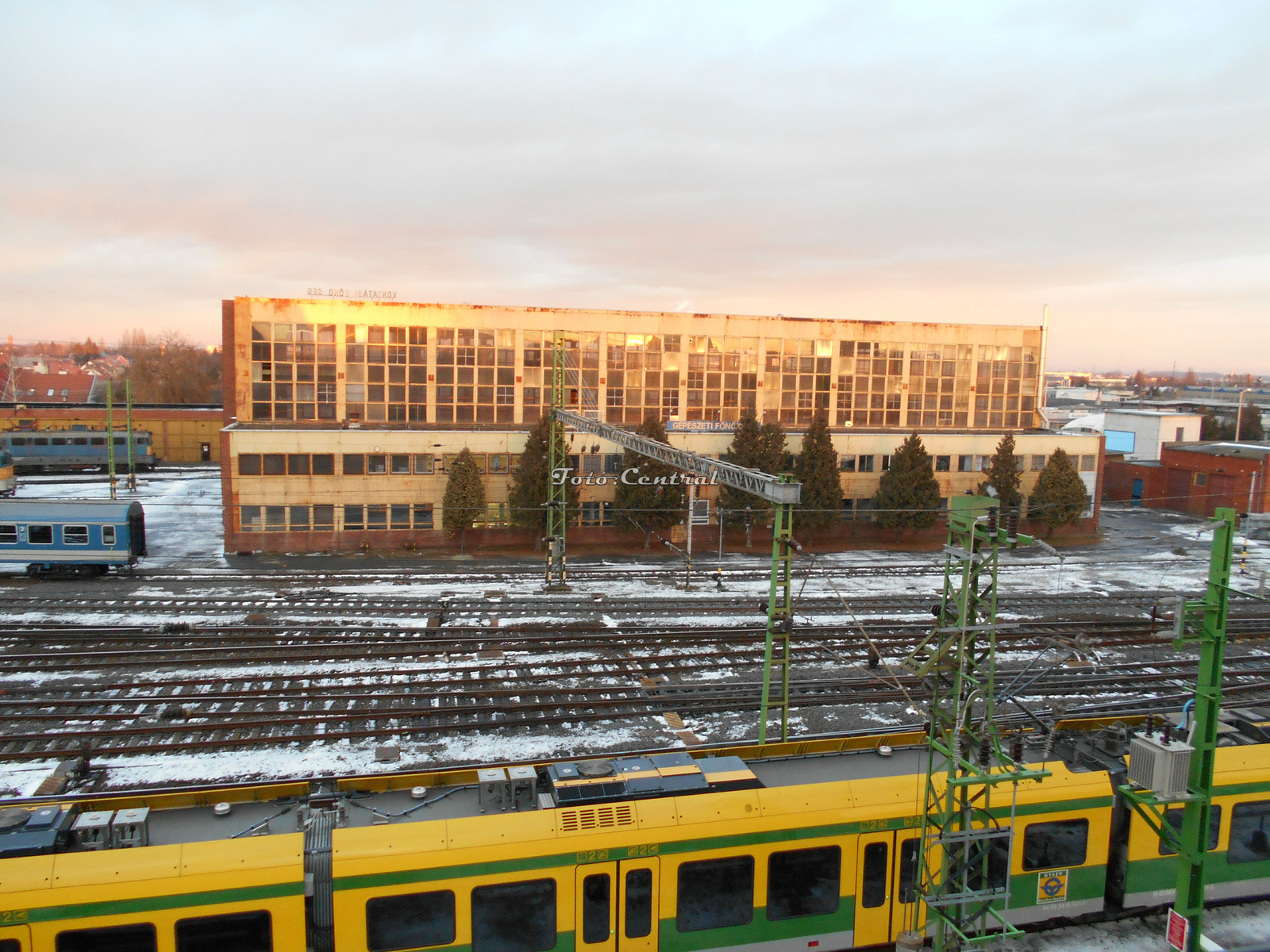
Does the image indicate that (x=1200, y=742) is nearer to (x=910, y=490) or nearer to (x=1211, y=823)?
(x=1211, y=823)

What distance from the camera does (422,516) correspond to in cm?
4022

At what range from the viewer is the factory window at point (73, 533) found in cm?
3259

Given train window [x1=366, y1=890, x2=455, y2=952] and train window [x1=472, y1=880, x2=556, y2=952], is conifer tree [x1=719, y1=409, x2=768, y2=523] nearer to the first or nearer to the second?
train window [x1=472, y1=880, x2=556, y2=952]

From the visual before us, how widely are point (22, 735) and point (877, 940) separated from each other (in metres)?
17.5

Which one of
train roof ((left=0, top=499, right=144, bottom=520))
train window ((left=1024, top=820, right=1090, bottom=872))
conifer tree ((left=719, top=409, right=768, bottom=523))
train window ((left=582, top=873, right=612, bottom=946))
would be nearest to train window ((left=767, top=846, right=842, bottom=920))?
train window ((left=582, top=873, right=612, bottom=946))

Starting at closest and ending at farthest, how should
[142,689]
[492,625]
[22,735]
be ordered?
1. [22,735]
2. [142,689]
3. [492,625]

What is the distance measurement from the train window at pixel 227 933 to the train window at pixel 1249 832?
42.1 ft

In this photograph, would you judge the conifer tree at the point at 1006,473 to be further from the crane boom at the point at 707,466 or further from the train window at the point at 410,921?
the train window at the point at 410,921

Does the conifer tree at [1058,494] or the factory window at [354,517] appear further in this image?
the conifer tree at [1058,494]

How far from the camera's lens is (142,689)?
20.5 metres

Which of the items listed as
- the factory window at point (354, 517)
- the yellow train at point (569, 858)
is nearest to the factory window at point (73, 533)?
the factory window at point (354, 517)

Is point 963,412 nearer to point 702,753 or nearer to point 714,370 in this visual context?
point 714,370

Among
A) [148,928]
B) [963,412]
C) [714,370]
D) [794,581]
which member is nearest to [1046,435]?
[963,412]

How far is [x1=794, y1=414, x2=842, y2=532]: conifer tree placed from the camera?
1634 inches
